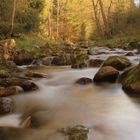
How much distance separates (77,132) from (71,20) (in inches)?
1470

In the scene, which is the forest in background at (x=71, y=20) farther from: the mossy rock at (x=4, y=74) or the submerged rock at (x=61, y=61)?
the mossy rock at (x=4, y=74)

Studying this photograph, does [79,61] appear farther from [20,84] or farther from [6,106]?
[6,106]

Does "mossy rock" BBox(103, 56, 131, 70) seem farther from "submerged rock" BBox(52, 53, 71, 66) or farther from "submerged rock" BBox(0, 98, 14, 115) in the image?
"submerged rock" BBox(0, 98, 14, 115)

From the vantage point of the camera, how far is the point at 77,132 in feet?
16.5

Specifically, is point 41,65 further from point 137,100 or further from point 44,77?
point 137,100

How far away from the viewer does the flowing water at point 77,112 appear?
5172 mm

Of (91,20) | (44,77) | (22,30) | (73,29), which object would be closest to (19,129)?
(44,77)

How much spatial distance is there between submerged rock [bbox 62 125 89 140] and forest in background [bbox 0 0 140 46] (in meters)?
12.9

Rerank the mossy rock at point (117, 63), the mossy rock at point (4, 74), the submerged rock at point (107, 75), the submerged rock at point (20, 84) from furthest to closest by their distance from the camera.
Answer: the mossy rock at point (117, 63)
the mossy rock at point (4, 74)
the submerged rock at point (107, 75)
the submerged rock at point (20, 84)

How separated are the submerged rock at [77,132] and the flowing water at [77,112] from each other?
0.10 meters

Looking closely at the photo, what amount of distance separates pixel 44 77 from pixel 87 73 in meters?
1.46

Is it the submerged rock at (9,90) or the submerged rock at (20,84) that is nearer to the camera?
the submerged rock at (9,90)

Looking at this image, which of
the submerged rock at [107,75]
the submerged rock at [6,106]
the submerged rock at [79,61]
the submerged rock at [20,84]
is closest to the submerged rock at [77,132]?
the submerged rock at [6,106]

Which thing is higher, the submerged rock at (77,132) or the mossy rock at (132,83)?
the mossy rock at (132,83)
